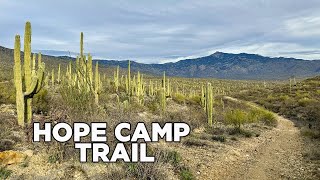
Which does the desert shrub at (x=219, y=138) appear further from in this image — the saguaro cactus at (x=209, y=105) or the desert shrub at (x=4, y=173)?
the desert shrub at (x=4, y=173)

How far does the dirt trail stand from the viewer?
30.9 feet

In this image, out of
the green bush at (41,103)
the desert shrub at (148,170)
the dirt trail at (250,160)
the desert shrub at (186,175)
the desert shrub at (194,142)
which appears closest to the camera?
the desert shrub at (148,170)

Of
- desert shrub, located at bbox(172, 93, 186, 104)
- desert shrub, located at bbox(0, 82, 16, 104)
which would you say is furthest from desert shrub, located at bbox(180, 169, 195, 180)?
desert shrub, located at bbox(172, 93, 186, 104)

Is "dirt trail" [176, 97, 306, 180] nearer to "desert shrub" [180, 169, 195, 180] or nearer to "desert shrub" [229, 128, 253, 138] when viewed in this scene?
"desert shrub" [180, 169, 195, 180]

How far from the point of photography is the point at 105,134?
359 inches

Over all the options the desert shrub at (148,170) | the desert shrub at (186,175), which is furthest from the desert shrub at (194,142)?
the desert shrub at (148,170)

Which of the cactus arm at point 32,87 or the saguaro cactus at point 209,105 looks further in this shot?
the saguaro cactus at point 209,105

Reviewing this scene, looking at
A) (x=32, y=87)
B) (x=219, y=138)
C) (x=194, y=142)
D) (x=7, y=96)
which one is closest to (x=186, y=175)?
(x=194, y=142)

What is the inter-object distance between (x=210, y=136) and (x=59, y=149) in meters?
7.02

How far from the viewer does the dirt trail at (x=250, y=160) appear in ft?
30.9

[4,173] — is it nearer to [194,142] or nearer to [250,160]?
[194,142]

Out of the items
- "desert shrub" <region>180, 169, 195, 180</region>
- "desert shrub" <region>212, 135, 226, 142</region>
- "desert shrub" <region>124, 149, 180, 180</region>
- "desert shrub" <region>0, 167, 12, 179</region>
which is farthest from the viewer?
"desert shrub" <region>212, 135, 226, 142</region>

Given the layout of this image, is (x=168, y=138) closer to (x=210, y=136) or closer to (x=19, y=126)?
(x=210, y=136)

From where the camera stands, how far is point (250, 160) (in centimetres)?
1105
